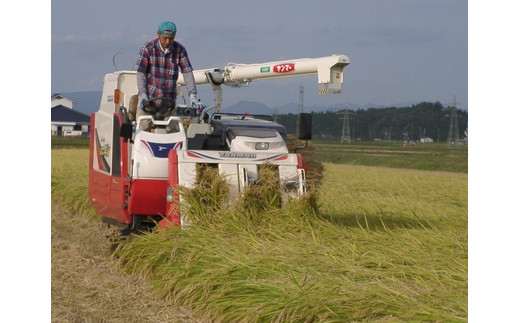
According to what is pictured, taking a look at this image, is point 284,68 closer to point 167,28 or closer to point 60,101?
point 167,28

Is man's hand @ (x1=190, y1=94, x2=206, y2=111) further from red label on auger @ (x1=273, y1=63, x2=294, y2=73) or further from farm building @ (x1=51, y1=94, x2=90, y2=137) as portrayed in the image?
farm building @ (x1=51, y1=94, x2=90, y2=137)

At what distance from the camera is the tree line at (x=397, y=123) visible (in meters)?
104

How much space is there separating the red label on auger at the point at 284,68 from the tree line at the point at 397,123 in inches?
3492

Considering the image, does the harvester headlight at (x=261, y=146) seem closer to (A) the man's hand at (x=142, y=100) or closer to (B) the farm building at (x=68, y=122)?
(A) the man's hand at (x=142, y=100)

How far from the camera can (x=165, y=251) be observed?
6941mm

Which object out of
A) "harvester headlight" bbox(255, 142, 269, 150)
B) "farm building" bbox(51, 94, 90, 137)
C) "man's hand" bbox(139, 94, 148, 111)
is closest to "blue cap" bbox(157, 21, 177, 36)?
"man's hand" bbox(139, 94, 148, 111)

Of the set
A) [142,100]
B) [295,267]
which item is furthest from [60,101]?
[295,267]

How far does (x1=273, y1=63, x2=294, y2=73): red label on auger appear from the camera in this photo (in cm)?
1015

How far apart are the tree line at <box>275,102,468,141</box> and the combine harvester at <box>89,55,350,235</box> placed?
89325 millimetres

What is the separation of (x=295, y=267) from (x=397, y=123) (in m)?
111

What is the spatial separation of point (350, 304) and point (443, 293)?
65 centimetres

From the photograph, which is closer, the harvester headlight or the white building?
the harvester headlight

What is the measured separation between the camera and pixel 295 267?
5.62 meters

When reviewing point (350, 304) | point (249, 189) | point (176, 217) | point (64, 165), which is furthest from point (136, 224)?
point (64, 165)
